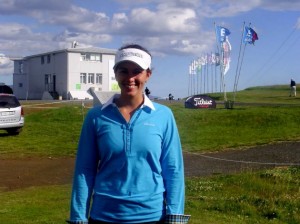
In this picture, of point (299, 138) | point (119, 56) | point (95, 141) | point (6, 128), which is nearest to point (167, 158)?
point (95, 141)

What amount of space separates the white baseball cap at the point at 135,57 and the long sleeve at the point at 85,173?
42 cm

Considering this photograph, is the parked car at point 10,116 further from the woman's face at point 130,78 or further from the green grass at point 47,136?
the woman's face at point 130,78

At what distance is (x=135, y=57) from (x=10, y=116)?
1927cm

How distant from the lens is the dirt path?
13023 millimetres

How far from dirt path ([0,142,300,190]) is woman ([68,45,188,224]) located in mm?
8749

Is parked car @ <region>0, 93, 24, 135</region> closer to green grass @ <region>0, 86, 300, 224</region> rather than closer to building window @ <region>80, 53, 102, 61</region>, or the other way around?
green grass @ <region>0, 86, 300, 224</region>

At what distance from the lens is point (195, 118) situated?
79.5ft

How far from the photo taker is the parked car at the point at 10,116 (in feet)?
73.3

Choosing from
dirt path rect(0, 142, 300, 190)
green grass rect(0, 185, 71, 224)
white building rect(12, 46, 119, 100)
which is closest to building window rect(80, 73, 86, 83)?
white building rect(12, 46, 119, 100)

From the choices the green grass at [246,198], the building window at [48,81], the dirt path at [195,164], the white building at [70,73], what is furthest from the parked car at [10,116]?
the building window at [48,81]

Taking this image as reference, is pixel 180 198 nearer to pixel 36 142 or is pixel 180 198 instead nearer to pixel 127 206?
pixel 127 206

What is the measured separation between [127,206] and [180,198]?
36cm

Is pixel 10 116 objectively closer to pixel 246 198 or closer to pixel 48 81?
pixel 246 198

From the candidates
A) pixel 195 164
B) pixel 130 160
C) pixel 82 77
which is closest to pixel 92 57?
pixel 82 77
